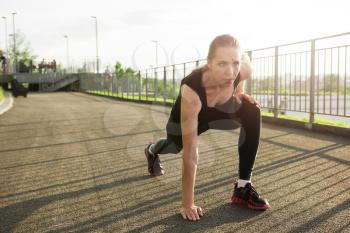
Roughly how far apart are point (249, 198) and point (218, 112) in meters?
0.68

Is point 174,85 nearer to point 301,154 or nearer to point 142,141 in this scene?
point 142,141

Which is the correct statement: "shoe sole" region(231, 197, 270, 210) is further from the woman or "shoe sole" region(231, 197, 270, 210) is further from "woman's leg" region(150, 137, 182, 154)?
"woman's leg" region(150, 137, 182, 154)

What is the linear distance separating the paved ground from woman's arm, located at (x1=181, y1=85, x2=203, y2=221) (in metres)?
0.11

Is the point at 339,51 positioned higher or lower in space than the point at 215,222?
higher

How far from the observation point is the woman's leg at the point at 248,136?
3.02 meters

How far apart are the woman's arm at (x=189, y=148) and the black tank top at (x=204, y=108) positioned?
66 millimetres

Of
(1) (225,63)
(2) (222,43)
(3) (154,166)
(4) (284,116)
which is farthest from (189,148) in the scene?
(4) (284,116)

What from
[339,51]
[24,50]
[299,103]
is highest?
[24,50]

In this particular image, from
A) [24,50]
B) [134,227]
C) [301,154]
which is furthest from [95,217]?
[24,50]

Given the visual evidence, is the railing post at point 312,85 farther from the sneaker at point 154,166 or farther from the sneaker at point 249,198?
the sneaker at point 249,198

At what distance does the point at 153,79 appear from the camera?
18062mm

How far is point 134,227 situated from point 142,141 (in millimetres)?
3856

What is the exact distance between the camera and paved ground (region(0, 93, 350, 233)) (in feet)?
8.60

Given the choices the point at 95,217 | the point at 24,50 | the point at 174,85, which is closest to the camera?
the point at 95,217
